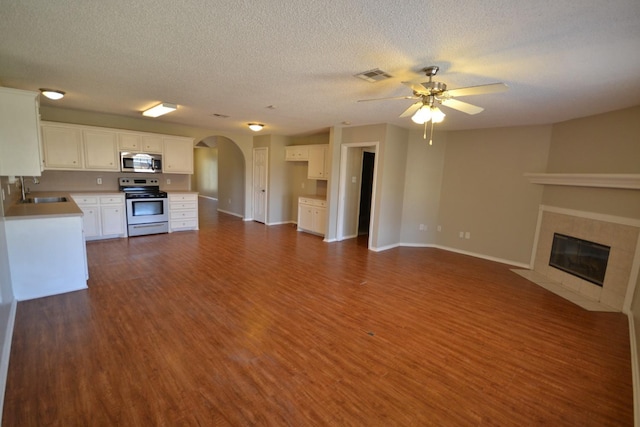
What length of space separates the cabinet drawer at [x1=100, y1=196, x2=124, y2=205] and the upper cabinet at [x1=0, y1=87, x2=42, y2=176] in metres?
2.68

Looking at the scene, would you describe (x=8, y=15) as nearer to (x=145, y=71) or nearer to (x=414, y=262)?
(x=145, y=71)

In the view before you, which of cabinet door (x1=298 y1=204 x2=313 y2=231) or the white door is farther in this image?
the white door

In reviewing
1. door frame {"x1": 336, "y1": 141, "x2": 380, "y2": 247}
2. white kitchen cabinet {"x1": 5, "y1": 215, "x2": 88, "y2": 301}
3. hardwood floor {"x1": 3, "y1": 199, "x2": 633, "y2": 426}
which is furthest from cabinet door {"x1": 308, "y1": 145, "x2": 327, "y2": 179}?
white kitchen cabinet {"x1": 5, "y1": 215, "x2": 88, "y2": 301}

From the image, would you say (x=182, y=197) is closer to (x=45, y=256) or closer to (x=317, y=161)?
(x=317, y=161)

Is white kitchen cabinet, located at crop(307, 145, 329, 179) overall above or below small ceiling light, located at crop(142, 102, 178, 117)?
below

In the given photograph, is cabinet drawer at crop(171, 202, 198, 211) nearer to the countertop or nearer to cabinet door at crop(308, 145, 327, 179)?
the countertop

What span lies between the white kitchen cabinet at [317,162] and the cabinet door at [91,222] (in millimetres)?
4385

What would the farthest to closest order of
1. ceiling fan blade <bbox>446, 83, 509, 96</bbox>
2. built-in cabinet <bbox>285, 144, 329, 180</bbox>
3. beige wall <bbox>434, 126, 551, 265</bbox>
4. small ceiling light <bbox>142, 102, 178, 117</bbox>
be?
built-in cabinet <bbox>285, 144, 329, 180</bbox> → beige wall <bbox>434, 126, 551, 265</bbox> → small ceiling light <bbox>142, 102, 178, 117</bbox> → ceiling fan blade <bbox>446, 83, 509, 96</bbox>

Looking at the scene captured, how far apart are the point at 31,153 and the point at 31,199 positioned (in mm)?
2312

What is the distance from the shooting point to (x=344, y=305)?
3.30 metres

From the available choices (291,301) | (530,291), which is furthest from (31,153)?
(530,291)

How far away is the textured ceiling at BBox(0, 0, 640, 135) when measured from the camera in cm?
173

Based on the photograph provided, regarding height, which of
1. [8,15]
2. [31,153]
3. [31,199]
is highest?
[8,15]

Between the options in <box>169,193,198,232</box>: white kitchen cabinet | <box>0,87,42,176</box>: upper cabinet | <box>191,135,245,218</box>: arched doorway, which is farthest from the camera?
<box>191,135,245,218</box>: arched doorway
